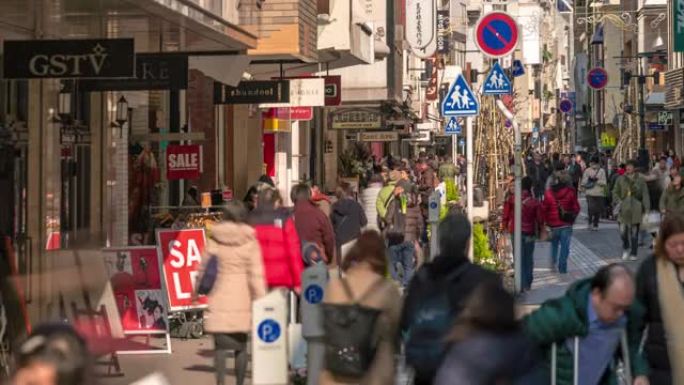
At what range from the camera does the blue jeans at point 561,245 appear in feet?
79.5

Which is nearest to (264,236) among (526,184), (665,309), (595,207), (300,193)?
(300,193)

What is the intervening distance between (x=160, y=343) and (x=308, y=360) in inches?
201

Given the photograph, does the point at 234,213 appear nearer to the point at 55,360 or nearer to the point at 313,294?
the point at 313,294

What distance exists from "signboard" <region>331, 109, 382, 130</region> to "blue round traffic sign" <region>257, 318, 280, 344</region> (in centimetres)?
2855

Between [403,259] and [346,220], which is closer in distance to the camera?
[346,220]

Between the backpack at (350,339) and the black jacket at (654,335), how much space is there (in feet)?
5.11

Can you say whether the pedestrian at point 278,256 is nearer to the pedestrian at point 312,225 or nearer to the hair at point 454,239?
the pedestrian at point 312,225

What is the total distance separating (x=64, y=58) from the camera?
1348 centimetres

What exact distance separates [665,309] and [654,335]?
0.18 m

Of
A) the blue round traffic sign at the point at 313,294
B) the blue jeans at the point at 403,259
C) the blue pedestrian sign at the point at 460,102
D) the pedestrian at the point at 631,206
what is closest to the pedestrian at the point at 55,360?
the blue round traffic sign at the point at 313,294

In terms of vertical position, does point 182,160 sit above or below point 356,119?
below

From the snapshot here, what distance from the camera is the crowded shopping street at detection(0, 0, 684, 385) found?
7.41 metres

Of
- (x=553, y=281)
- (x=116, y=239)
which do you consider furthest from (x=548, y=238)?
(x=116, y=239)

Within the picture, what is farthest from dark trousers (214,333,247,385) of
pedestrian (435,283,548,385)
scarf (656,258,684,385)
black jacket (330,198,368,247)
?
black jacket (330,198,368,247)
